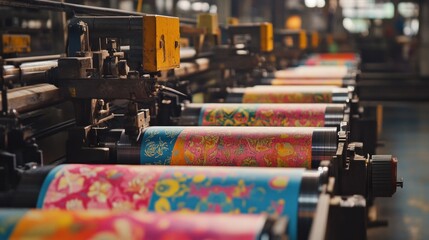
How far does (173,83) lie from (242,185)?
2308 mm

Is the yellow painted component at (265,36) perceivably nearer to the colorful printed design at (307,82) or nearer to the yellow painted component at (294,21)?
the colorful printed design at (307,82)

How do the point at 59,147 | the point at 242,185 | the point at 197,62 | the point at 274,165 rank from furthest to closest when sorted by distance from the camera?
the point at 197,62 < the point at 59,147 < the point at 274,165 < the point at 242,185

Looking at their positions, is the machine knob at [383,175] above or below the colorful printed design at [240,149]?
below

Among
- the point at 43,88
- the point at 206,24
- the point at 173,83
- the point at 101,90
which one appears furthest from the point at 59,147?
the point at 206,24

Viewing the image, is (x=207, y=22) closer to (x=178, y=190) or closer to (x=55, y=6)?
(x=55, y=6)

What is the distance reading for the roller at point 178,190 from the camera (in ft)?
5.82

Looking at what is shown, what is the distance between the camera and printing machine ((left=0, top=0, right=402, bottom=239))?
181 centimetres

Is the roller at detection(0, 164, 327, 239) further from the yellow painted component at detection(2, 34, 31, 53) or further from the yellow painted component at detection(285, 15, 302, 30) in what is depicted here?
the yellow painted component at detection(285, 15, 302, 30)

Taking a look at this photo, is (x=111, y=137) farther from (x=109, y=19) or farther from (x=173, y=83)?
(x=173, y=83)

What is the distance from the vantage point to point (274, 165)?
8.32 ft

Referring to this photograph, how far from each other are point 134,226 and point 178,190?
0.41 m

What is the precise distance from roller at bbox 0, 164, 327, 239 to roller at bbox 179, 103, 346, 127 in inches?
55.4

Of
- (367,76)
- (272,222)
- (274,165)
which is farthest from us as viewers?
(367,76)

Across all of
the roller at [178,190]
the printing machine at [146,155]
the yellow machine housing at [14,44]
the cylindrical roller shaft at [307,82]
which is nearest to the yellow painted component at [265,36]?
the cylindrical roller shaft at [307,82]
